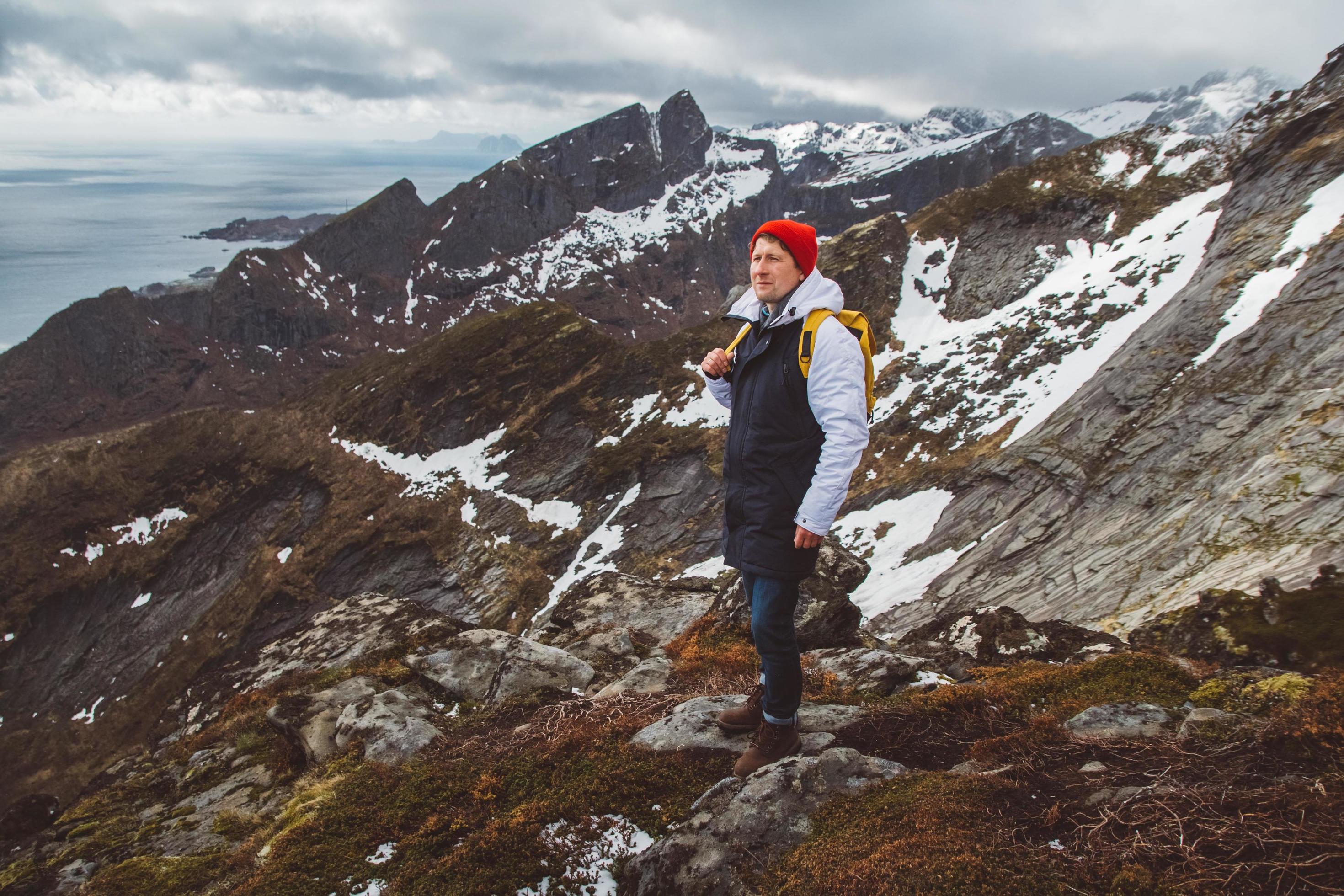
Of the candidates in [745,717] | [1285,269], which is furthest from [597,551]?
[745,717]

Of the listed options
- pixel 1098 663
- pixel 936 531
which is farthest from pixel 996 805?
pixel 936 531

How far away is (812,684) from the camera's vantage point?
8086 millimetres

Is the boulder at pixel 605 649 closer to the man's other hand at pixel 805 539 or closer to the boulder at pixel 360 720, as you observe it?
the boulder at pixel 360 720

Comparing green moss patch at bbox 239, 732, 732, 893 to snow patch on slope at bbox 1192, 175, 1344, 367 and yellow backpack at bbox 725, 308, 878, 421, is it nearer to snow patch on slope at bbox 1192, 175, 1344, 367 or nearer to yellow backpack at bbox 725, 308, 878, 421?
yellow backpack at bbox 725, 308, 878, 421

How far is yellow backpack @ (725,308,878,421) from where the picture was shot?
16.7 feet

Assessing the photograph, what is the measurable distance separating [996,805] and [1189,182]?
66791mm

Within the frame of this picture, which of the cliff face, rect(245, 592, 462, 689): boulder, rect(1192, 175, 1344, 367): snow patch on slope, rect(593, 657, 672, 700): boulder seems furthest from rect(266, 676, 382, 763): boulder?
rect(1192, 175, 1344, 367): snow patch on slope

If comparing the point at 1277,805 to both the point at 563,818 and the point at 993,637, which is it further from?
the point at 993,637

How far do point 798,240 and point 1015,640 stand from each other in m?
8.31

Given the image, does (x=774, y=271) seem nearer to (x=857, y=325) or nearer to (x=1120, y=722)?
(x=857, y=325)

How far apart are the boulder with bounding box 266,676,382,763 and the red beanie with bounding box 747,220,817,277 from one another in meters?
8.02

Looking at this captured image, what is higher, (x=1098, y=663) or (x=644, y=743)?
(x=1098, y=663)

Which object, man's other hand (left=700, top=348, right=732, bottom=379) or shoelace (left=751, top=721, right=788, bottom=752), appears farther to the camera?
man's other hand (left=700, top=348, right=732, bottom=379)

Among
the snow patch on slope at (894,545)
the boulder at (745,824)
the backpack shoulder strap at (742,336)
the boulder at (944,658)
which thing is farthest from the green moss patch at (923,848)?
the snow patch on slope at (894,545)
